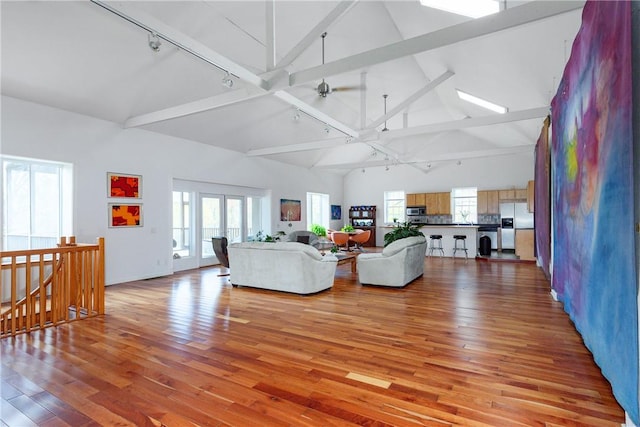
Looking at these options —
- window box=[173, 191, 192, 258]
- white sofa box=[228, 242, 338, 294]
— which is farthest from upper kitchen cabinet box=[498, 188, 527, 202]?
window box=[173, 191, 192, 258]

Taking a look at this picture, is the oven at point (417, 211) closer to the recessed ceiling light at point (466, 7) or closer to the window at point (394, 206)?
the window at point (394, 206)

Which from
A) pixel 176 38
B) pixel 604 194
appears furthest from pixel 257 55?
pixel 604 194

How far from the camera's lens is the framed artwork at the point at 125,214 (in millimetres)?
6227

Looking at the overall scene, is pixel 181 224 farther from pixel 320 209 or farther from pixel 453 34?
pixel 453 34

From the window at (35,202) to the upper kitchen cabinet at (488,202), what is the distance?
Answer: 11.5 m

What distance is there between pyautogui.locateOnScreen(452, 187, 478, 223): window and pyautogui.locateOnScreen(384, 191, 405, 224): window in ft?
6.46

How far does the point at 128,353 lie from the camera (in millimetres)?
3076

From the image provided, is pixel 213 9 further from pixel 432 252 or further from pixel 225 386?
pixel 432 252

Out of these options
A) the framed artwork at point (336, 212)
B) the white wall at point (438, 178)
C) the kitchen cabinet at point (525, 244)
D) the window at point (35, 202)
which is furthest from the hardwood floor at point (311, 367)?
the framed artwork at point (336, 212)

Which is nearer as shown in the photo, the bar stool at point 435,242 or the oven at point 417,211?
the bar stool at point 435,242

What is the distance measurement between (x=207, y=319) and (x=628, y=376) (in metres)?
3.85

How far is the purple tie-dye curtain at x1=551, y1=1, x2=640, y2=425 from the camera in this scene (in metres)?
1.79

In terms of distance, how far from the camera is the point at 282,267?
5359mm

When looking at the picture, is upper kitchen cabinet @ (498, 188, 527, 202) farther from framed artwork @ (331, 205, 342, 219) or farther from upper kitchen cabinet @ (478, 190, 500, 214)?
framed artwork @ (331, 205, 342, 219)
